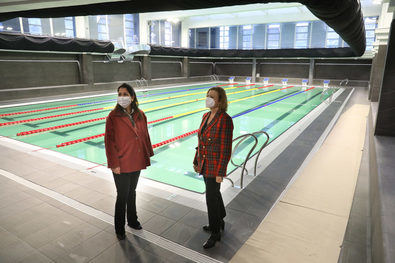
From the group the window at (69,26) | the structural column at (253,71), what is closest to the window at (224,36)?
the structural column at (253,71)

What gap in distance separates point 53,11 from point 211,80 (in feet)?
77.4

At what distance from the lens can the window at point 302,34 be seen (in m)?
23.3

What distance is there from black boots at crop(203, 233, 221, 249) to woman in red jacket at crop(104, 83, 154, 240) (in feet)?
2.73

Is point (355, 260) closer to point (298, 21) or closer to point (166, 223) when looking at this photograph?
point (166, 223)

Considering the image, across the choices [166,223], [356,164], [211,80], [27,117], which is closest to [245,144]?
[356,164]

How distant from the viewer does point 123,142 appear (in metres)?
2.58

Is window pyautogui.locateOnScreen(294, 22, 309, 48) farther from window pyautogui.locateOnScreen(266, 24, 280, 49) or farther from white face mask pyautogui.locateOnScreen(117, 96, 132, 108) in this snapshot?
white face mask pyautogui.locateOnScreen(117, 96, 132, 108)

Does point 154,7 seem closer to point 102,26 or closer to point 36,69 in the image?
point 36,69

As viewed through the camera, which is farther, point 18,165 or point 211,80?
point 211,80

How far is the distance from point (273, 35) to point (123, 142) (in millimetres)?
24945

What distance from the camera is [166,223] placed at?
300cm

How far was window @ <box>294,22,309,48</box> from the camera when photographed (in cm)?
2327

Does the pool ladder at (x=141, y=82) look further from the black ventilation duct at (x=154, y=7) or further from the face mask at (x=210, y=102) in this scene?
the face mask at (x=210, y=102)

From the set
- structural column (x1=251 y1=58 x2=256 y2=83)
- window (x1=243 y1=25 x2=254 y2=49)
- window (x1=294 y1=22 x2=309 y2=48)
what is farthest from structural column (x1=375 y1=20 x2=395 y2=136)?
window (x1=243 y1=25 x2=254 y2=49)
